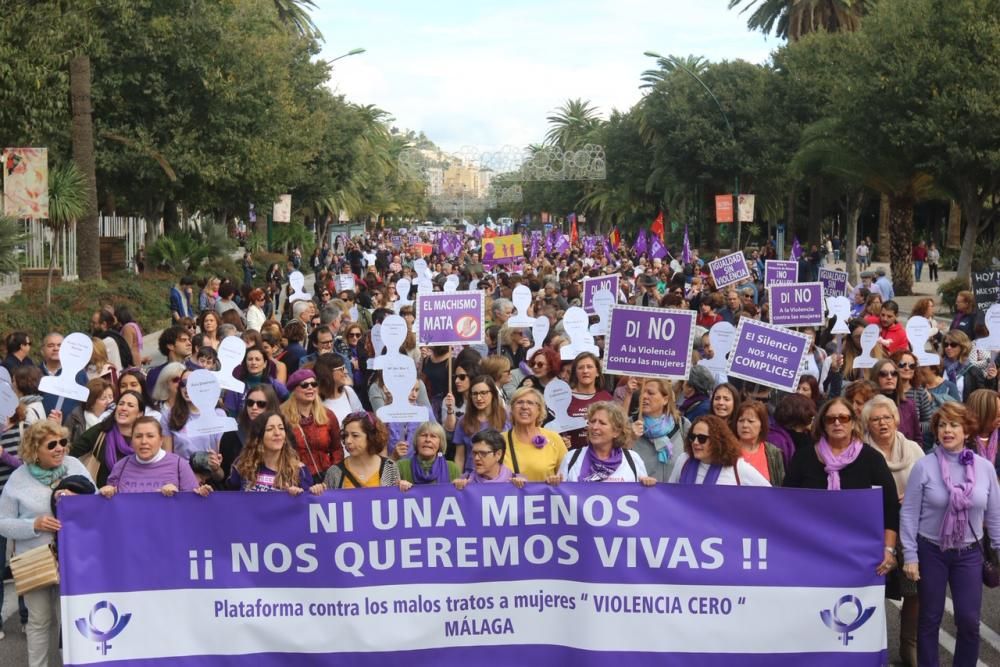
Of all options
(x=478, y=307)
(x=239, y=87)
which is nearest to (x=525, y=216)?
(x=239, y=87)

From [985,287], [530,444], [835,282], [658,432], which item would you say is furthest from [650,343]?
[835,282]

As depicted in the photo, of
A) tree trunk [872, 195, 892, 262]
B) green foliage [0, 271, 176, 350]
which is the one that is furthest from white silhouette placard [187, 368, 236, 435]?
tree trunk [872, 195, 892, 262]

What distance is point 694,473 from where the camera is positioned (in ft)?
21.9

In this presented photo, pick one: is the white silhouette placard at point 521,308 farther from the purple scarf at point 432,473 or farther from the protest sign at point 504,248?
the protest sign at point 504,248

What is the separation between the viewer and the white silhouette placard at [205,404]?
798cm

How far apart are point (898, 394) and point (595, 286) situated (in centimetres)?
753

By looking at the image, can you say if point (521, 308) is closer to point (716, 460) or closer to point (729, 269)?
point (729, 269)

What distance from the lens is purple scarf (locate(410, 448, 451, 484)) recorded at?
6.88 m

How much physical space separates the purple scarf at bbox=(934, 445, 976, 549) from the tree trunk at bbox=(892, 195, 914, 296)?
3116 cm

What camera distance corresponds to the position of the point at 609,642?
246 inches

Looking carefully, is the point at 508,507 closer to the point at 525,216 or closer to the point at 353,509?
the point at 353,509

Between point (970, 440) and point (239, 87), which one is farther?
point (239, 87)

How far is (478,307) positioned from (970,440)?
5068mm

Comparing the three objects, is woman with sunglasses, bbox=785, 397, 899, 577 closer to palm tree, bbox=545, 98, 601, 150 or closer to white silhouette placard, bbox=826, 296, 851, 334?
white silhouette placard, bbox=826, 296, 851, 334
